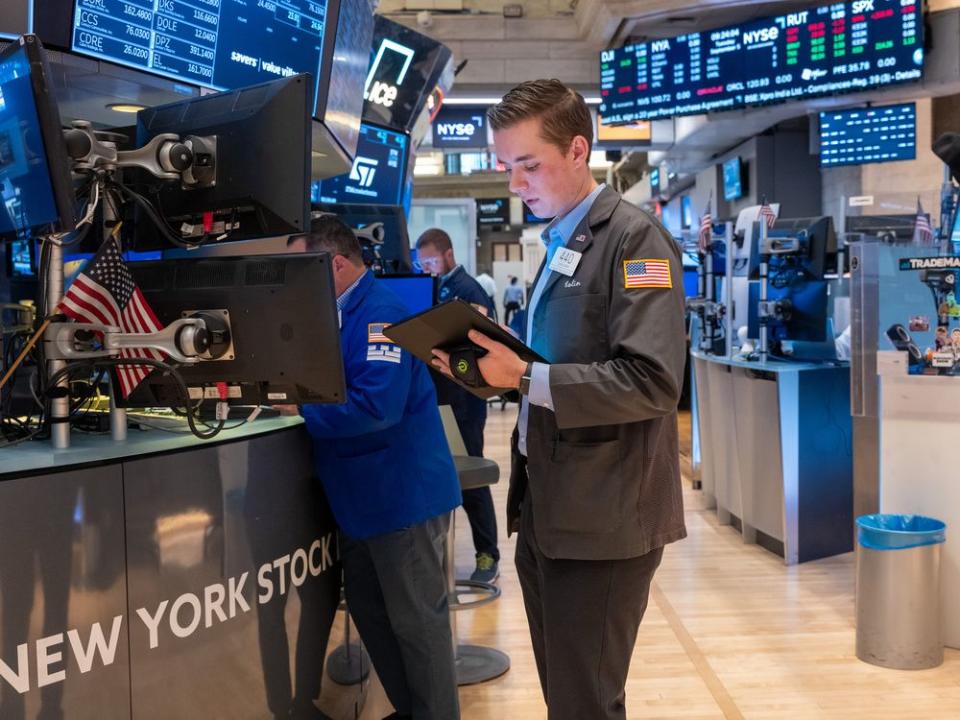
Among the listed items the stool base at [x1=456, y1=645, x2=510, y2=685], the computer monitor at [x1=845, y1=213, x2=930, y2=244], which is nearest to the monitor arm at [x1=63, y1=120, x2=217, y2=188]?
the stool base at [x1=456, y1=645, x2=510, y2=685]

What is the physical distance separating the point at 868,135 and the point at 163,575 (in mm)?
8390

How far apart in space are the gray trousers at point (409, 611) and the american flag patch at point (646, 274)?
46.3 inches

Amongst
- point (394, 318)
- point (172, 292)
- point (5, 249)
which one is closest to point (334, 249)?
point (394, 318)

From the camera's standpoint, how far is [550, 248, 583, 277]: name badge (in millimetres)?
1797

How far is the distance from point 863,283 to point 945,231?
0.94 meters

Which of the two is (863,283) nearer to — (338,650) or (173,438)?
(338,650)

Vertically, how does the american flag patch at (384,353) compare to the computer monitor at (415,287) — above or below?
below

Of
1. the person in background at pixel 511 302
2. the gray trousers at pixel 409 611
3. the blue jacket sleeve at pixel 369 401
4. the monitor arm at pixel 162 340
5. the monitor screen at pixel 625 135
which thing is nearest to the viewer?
the monitor arm at pixel 162 340

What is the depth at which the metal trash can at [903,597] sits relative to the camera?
366 cm

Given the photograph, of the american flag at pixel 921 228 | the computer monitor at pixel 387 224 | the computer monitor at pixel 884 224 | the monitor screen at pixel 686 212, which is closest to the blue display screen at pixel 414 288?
the computer monitor at pixel 387 224

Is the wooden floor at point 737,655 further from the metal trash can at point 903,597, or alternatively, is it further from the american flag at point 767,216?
the american flag at point 767,216

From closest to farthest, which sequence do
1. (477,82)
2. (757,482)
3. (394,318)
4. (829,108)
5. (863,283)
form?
1. (394,318)
2. (863,283)
3. (757,482)
4. (829,108)
5. (477,82)

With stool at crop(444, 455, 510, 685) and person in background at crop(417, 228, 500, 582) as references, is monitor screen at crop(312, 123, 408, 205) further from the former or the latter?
stool at crop(444, 455, 510, 685)

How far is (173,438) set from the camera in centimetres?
229
